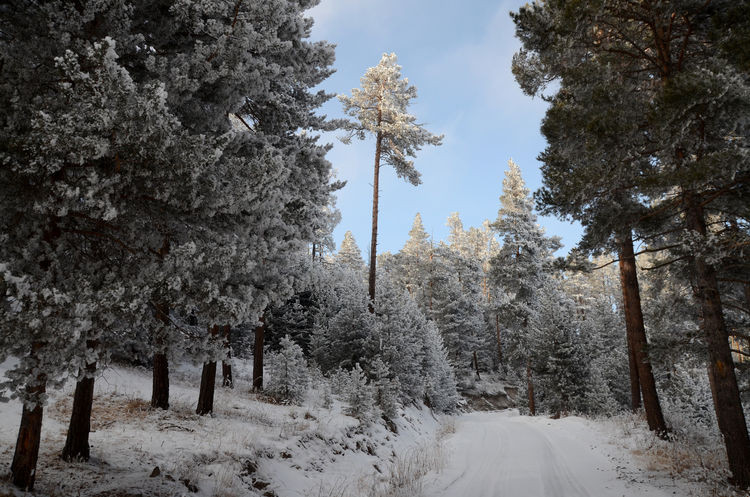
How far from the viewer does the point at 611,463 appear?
368 inches

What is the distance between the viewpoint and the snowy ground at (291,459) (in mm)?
5633

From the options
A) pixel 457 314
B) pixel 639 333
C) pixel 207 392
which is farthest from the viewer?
pixel 457 314

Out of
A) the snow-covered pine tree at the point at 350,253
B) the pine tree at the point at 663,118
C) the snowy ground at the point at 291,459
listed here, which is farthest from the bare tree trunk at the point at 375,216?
the snow-covered pine tree at the point at 350,253

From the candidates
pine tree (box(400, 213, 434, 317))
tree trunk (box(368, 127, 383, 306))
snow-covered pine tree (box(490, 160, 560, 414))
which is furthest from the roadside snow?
pine tree (box(400, 213, 434, 317))

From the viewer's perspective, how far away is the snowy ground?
18.5 feet

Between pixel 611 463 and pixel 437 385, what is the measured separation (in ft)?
54.8

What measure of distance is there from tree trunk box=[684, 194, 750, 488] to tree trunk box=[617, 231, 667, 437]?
9.64 ft

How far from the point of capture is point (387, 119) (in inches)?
896

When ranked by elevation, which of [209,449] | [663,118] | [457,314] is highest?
[663,118]

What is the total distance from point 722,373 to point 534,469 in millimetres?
4122

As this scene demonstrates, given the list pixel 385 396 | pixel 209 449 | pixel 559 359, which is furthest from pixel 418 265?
pixel 209 449

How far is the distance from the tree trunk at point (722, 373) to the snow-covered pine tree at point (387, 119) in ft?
48.6

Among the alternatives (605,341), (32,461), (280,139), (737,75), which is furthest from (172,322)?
(605,341)

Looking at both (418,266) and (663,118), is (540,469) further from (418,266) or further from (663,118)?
(418,266)
